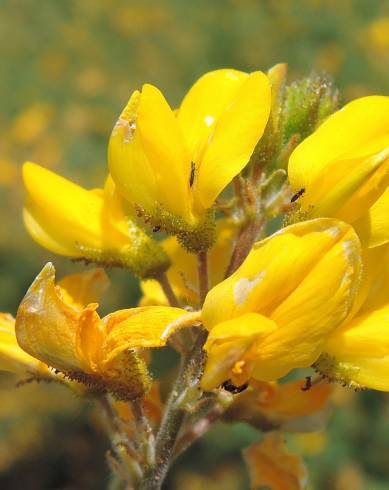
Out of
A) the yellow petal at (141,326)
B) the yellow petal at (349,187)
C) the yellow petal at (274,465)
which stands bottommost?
the yellow petal at (274,465)

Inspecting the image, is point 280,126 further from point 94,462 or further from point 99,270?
point 94,462

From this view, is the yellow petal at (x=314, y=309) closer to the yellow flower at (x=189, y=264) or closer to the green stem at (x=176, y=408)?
the green stem at (x=176, y=408)

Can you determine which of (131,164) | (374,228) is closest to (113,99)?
(131,164)

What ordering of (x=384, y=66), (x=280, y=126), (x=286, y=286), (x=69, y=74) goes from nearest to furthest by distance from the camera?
(x=286, y=286)
(x=280, y=126)
(x=384, y=66)
(x=69, y=74)

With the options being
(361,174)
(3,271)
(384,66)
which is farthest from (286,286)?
(384,66)

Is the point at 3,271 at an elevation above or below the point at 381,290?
below

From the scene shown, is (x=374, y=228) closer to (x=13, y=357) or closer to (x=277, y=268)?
(x=277, y=268)

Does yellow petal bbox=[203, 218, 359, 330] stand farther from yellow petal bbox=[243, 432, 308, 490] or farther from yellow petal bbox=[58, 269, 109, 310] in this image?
yellow petal bbox=[243, 432, 308, 490]

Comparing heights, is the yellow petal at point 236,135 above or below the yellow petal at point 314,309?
above

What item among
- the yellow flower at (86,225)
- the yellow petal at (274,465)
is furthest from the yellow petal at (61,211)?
the yellow petal at (274,465)
